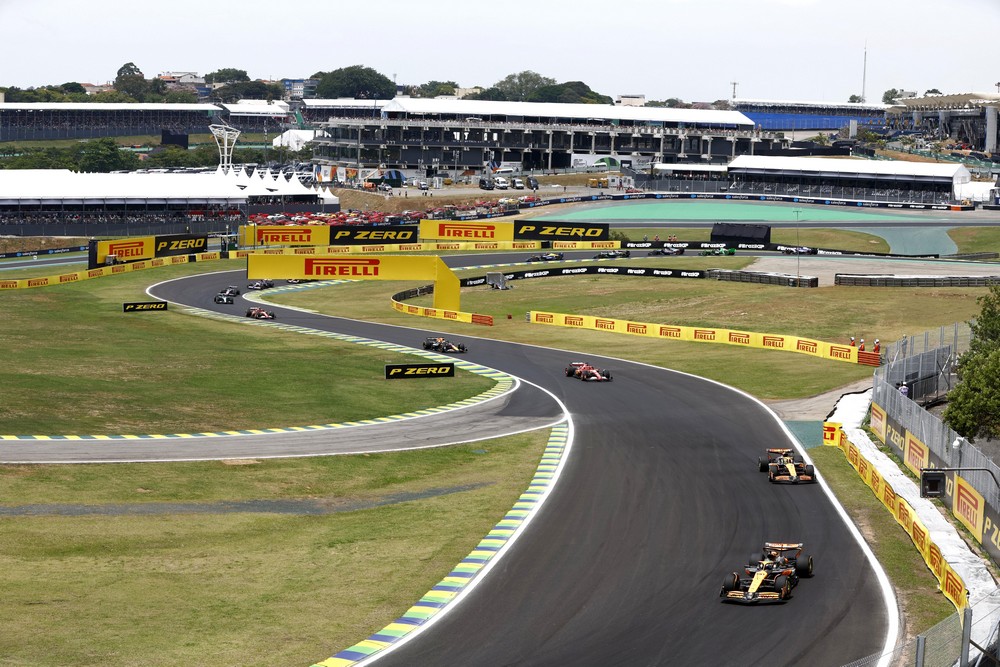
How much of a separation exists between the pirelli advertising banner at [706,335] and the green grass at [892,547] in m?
21.5

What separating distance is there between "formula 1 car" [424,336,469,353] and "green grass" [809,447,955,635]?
85.2 ft

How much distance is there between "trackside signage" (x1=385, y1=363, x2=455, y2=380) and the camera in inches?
2083

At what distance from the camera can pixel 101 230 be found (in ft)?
391

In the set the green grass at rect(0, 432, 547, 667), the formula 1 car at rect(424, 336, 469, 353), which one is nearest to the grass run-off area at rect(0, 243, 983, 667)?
the green grass at rect(0, 432, 547, 667)

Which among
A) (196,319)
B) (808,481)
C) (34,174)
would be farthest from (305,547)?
(34,174)

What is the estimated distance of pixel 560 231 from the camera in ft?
382

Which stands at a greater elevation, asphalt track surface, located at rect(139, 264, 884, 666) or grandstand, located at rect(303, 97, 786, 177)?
grandstand, located at rect(303, 97, 786, 177)

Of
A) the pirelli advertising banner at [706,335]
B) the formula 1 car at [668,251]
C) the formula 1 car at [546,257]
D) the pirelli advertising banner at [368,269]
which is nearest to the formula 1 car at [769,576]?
the pirelli advertising banner at [706,335]

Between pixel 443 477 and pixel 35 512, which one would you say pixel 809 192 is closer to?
pixel 443 477

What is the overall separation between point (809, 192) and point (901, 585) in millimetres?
134737

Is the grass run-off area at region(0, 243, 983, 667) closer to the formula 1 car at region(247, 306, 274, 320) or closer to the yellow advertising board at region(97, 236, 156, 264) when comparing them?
the formula 1 car at region(247, 306, 274, 320)

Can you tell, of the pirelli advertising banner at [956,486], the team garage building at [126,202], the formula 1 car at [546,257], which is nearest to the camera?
the pirelli advertising banner at [956,486]

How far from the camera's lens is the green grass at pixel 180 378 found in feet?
129

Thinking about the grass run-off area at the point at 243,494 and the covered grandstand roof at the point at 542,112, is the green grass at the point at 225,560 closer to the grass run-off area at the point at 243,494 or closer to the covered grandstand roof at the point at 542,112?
the grass run-off area at the point at 243,494
